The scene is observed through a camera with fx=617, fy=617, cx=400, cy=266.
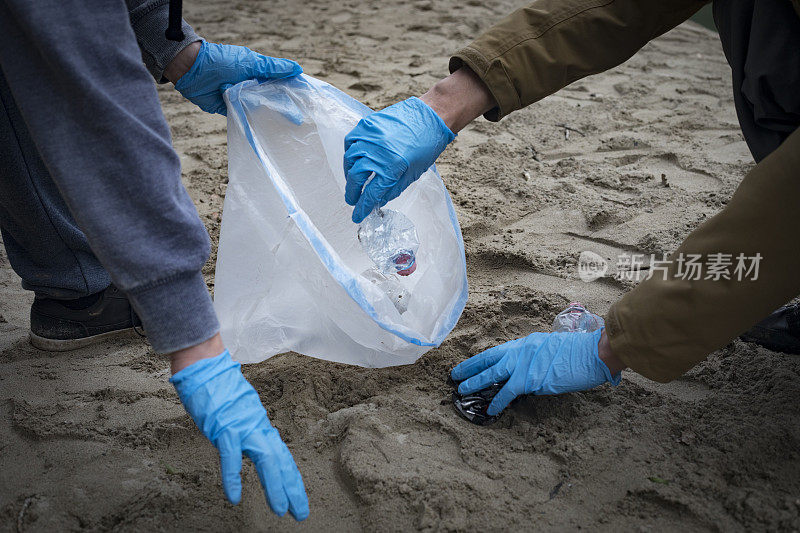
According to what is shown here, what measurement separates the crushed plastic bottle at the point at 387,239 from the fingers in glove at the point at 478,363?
0.23m

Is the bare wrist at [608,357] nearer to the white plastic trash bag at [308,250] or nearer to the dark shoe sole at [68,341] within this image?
the white plastic trash bag at [308,250]

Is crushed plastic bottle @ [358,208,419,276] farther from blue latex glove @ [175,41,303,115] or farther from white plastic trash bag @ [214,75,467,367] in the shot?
blue latex glove @ [175,41,303,115]

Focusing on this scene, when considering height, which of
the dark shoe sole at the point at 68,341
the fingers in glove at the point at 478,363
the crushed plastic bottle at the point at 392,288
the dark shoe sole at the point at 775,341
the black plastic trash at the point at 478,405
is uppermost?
the crushed plastic bottle at the point at 392,288

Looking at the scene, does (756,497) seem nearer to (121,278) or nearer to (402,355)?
(402,355)

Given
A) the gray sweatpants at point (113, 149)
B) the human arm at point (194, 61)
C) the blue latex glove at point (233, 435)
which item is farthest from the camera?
the human arm at point (194, 61)

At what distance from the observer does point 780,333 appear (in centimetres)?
137

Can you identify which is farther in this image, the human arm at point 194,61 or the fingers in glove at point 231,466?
the human arm at point 194,61

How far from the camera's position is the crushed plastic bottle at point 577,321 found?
4.64 ft

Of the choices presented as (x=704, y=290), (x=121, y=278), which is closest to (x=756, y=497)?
(x=704, y=290)

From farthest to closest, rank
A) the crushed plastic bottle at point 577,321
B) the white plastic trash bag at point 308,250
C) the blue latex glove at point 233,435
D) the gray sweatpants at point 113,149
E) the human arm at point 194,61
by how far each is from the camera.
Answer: the crushed plastic bottle at point 577,321, the human arm at point 194,61, the white plastic trash bag at point 308,250, the blue latex glove at point 233,435, the gray sweatpants at point 113,149

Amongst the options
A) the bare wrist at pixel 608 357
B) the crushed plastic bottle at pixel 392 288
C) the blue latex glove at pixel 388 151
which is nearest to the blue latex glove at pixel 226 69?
the blue latex glove at pixel 388 151

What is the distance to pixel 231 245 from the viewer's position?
1.20 meters

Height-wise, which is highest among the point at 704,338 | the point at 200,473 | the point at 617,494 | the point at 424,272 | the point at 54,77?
the point at 54,77

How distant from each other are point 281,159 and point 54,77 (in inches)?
23.4
